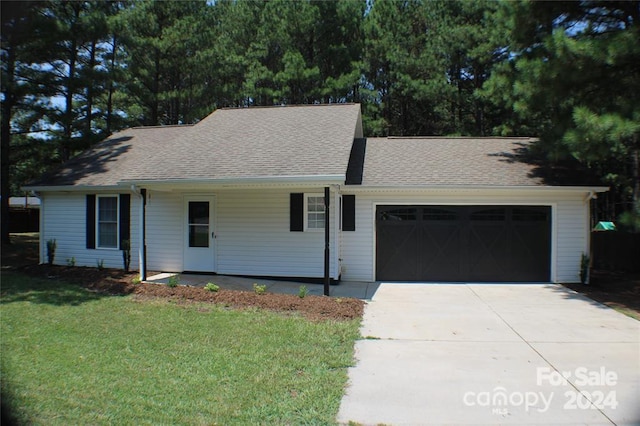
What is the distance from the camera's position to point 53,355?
482 centimetres

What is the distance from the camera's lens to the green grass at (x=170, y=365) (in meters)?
3.53

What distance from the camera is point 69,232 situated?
1205 centimetres

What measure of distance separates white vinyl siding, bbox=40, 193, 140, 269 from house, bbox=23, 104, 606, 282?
479 mm

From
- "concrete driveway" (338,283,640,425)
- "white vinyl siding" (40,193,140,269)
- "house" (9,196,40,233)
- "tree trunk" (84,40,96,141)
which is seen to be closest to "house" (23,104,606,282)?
"white vinyl siding" (40,193,140,269)

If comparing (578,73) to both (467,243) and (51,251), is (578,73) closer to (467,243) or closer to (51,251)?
(467,243)

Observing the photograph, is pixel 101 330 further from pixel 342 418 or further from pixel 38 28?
pixel 38 28

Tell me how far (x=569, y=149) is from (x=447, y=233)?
3.36m

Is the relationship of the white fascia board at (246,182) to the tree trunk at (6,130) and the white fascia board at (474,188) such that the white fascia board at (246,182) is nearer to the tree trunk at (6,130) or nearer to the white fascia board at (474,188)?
the white fascia board at (474,188)

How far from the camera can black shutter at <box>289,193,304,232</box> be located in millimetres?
10266

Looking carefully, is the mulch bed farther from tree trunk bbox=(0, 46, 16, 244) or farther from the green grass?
tree trunk bbox=(0, 46, 16, 244)

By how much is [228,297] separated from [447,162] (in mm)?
7210

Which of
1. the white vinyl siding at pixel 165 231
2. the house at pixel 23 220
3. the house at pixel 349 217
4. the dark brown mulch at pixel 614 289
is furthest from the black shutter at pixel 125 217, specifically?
the house at pixel 23 220

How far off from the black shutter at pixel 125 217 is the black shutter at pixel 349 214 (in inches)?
245

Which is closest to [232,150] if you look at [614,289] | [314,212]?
[314,212]
